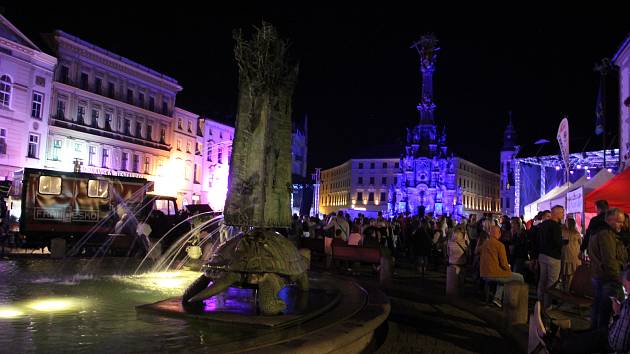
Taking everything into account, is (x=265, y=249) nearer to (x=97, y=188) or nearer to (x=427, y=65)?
(x=97, y=188)

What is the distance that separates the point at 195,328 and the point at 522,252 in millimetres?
10245

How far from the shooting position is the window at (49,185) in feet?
73.7

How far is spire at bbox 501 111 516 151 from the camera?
87956 mm

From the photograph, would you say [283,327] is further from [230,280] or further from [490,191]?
[490,191]

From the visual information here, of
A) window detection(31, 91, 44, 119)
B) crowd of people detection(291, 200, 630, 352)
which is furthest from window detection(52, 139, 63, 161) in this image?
crowd of people detection(291, 200, 630, 352)

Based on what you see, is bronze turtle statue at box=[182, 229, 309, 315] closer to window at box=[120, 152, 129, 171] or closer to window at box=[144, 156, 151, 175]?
window at box=[120, 152, 129, 171]

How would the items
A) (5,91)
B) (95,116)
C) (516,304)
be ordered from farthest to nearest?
(95,116), (5,91), (516,304)

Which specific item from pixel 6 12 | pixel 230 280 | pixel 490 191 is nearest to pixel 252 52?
pixel 230 280

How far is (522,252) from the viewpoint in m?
13.7

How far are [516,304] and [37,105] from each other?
3999 centimetres

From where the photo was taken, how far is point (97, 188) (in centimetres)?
2364

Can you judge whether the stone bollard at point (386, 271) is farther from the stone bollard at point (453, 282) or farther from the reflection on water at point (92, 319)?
the reflection on water at point (92, 319)

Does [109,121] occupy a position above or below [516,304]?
above

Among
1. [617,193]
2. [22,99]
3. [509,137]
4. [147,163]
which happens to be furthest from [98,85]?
[509,137]
